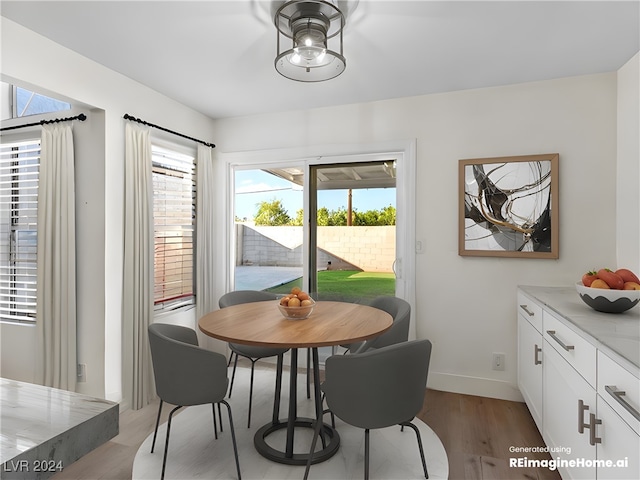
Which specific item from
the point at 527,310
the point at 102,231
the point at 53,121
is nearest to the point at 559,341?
the point at 527,310

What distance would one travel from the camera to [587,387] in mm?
1586

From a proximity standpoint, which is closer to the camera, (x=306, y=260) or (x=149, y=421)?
(x=149, y=421)

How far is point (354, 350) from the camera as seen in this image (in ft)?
8.96

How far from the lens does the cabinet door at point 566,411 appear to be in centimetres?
157

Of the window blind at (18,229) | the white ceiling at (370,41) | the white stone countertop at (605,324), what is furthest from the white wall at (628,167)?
the window blind at (18,229)

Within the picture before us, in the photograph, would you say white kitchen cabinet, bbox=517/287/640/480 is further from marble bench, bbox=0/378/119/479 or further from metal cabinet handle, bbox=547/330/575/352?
marble bench, bbox=0/378/119/479

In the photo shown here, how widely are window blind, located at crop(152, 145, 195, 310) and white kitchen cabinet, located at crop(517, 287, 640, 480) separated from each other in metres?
3.01

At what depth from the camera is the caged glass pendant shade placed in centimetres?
198

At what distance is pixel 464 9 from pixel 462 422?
2.66 m

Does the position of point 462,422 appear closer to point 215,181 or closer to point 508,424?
point 508,424

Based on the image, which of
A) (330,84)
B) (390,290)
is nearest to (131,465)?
(390,290)

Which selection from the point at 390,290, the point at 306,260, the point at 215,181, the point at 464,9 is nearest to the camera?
the point at 464,9

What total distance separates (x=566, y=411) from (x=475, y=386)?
143 centimetres

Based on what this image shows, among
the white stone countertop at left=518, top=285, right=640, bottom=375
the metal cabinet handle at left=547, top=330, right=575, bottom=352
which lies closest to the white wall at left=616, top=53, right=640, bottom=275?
the white stone countertop at left=518, top=285, right=640, bottom=375
